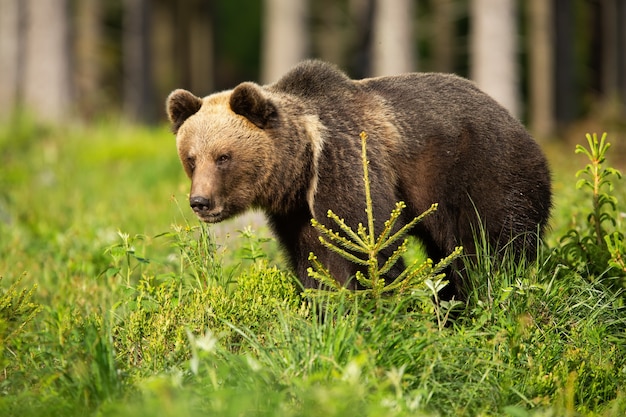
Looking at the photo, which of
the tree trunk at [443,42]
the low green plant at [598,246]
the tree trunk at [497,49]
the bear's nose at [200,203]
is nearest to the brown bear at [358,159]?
the bear's nose at [200,203]

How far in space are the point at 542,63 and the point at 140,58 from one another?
11.3 meters

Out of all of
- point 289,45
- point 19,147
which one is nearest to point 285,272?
point 19,147

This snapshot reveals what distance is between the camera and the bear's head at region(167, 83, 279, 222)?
5094mm

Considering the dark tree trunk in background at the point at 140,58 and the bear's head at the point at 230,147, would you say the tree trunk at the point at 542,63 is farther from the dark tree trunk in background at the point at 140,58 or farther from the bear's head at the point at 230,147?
the bear's head at the point at 230,147

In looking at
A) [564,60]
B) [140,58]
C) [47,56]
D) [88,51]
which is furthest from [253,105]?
[88,51]

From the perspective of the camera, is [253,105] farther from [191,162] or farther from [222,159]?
[191,162]

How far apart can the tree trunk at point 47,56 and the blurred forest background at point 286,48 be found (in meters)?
0.02

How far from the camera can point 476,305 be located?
4699 mm

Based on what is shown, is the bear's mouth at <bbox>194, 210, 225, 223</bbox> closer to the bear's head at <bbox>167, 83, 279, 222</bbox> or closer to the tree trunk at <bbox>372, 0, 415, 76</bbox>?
the bear's head at <bbox>167, 83, 279, 222</bbox>

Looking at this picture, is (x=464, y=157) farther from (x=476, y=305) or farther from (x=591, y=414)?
(x=591, y=414)

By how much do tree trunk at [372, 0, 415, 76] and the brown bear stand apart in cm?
1147

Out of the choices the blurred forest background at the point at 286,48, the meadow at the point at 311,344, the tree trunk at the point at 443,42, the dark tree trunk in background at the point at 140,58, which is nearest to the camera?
the meadow at the point at 311,344

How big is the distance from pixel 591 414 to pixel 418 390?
0.91 meters

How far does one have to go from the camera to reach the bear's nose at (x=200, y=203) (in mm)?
4969
